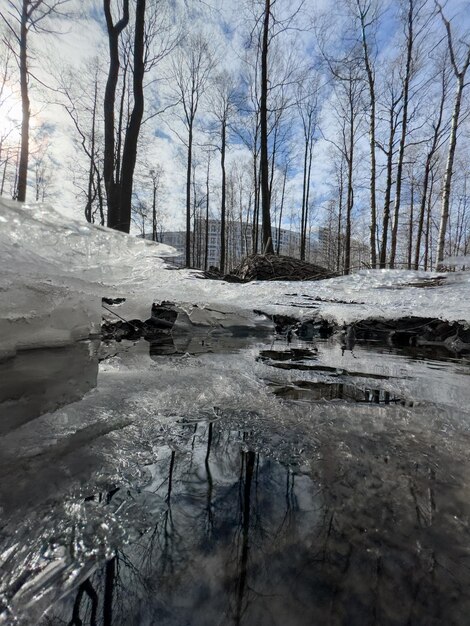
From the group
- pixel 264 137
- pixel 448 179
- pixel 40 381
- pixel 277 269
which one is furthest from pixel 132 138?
pixel 448 179

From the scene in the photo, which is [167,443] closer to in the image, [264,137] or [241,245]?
[264,137]

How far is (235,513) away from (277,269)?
6.19 m

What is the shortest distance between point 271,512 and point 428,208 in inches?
960

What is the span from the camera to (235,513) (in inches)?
26.6

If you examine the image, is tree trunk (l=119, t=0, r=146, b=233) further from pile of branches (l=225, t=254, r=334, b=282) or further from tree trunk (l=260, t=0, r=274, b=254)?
tree trunk (l=260, t=0, r=274, b=254)

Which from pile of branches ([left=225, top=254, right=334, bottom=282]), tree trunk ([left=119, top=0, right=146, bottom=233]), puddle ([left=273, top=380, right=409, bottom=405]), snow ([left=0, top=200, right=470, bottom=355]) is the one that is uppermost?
tree trunk ([left=119, top=0, right=146, bottom=233])

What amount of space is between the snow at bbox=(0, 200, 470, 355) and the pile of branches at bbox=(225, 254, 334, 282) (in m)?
1.75

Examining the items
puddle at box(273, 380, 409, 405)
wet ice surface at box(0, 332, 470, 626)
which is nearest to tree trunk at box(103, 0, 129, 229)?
puddle at box(273, 380, 409, 405)

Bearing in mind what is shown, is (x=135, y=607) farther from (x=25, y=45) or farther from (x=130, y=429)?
(x=25, y=45)

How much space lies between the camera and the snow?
205 cm

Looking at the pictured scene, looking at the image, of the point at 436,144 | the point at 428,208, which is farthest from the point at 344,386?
the point at 428,208

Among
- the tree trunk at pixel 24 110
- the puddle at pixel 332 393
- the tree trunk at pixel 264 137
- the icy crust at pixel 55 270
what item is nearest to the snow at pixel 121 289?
the icy crust at pixel 55 270

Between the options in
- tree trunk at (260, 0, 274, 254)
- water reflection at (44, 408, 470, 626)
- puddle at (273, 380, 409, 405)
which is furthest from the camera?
tree trunk at (260, 0, 274, 254)

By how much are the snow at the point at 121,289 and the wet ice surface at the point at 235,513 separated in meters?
1.16
